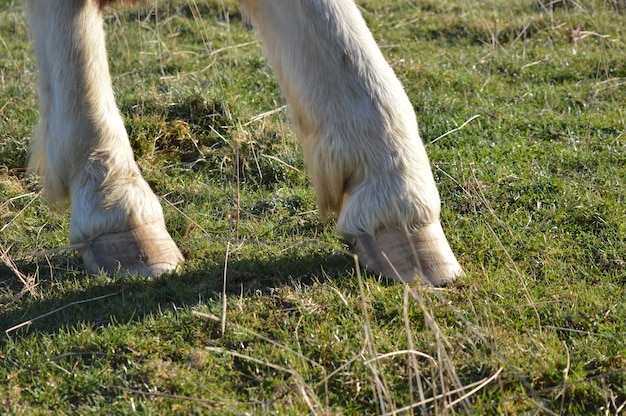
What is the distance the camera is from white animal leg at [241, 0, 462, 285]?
2955 mm

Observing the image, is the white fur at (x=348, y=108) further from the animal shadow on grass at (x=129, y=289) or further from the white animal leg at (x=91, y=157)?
the white animal leg at (x=91, y=157)

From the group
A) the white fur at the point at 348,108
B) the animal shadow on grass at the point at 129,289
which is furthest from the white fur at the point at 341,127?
the animal shadow on grass at the point at 129,289

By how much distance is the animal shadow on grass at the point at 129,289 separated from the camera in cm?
305

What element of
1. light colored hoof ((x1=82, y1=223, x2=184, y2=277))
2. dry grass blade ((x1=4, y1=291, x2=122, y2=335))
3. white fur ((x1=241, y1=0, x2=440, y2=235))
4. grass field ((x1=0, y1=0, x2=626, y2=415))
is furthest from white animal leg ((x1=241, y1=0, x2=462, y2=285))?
dry grass blade ((x1=4, y1=291, x2=122, y2=335))

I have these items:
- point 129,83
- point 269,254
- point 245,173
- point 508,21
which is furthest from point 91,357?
point 508,21

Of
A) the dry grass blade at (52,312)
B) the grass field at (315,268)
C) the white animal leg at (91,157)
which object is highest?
the white animal leg at (91,157)

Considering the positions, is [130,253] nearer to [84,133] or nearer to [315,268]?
[84,133]

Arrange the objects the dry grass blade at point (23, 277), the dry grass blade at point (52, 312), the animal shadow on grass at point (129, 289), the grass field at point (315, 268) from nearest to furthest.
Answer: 1. the grass field at point (315, 268)
2. the dry grass blade at point (52, 312)
3. the animal shadow on grass at point (129, 289)
4. the dry grass blade at point (23, 277)

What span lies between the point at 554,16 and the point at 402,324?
4.40 meters

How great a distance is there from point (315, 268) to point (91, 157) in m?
0.92

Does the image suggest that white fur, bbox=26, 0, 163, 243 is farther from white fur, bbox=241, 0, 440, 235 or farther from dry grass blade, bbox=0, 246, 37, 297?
white fur, bbox=241, 0, 440, 235

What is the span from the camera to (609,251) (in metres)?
3.46

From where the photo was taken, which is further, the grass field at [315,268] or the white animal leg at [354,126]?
the white animal leg at [354,126]

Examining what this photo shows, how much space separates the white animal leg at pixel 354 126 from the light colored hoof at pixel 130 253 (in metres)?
0.67
